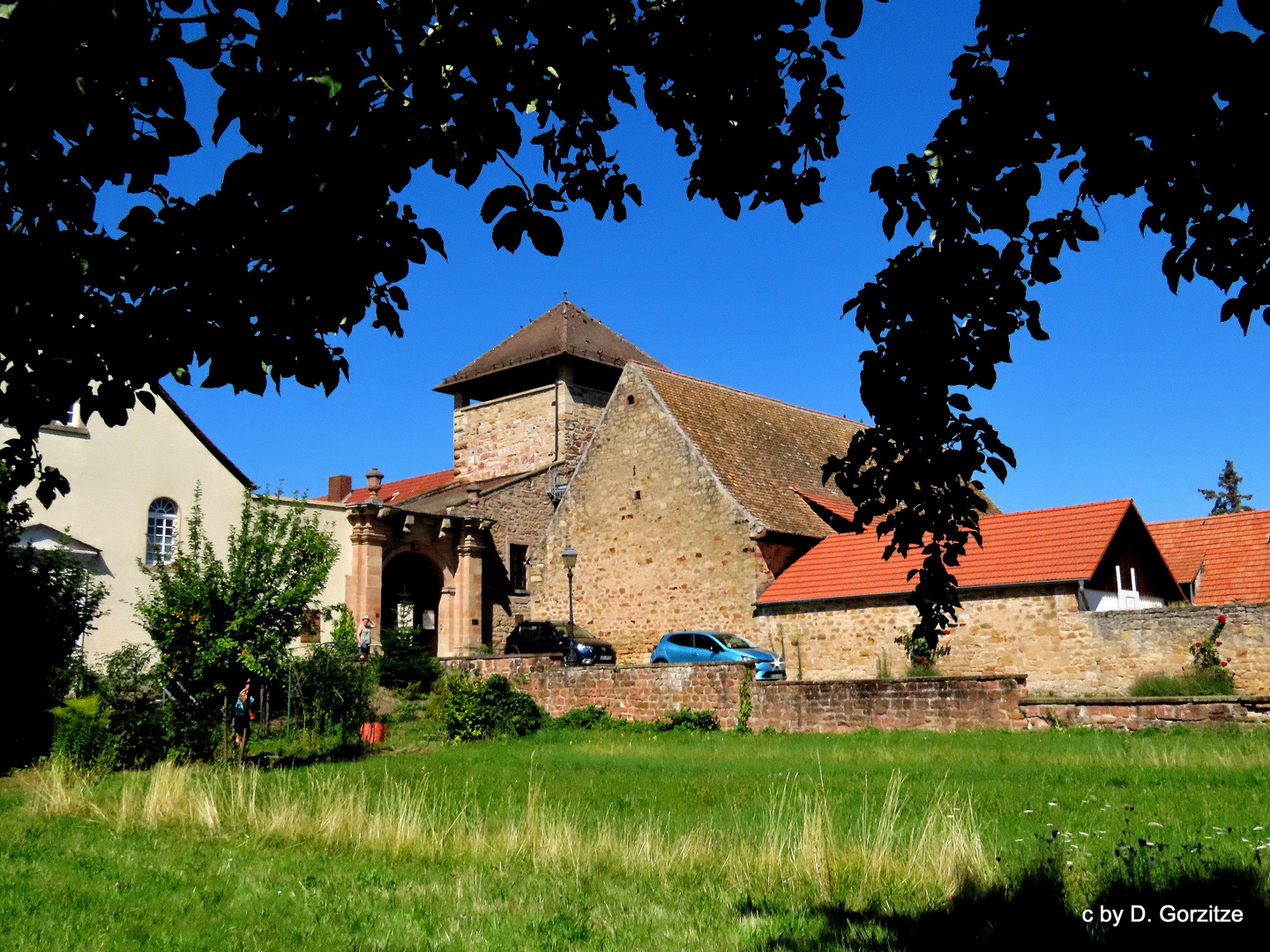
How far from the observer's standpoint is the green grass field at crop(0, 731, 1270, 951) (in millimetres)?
6160

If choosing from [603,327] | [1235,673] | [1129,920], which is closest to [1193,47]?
[1129,920]

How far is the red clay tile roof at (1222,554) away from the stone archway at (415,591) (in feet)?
68.2

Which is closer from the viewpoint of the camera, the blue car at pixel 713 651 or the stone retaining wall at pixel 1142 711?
the stone retaining wall at pixel 1142 711

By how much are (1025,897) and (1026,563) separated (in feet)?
55.9

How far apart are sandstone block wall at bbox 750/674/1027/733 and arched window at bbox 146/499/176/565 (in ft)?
47.3

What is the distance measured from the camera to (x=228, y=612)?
1563 cm

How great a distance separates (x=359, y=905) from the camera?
681cm

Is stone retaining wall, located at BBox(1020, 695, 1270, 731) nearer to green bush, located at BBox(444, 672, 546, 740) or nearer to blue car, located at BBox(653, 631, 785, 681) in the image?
blue car, located at BBox(653, 631, 785, 681)

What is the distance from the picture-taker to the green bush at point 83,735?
1463cm

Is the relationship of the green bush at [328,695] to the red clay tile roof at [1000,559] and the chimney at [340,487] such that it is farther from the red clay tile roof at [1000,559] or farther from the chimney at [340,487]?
the chimney at [340,487]

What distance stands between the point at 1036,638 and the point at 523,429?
21.8 metres

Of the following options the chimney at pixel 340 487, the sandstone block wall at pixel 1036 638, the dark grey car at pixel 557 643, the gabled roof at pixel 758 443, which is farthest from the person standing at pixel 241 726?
the chimney at pixel 340 487

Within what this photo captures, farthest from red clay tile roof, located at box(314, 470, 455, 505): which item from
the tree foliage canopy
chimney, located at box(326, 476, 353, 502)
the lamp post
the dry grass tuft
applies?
the tree foliage canopy

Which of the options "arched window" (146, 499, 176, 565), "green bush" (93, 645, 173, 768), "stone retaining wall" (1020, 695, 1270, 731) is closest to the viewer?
"stone retaining wall" (1020, 695, 1270, 731)
